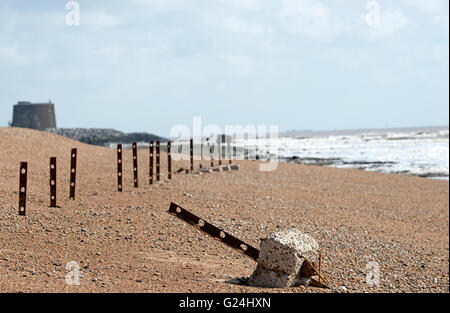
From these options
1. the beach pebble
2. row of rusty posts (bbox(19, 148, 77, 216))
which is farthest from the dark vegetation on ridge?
the beach pebble

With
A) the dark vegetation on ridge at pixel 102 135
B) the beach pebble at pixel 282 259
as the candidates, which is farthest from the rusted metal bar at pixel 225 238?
the dark vegetation on ridge at pixel 102 135

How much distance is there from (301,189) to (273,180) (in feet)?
6.98

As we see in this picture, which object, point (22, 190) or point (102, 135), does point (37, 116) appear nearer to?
point (102, 135)

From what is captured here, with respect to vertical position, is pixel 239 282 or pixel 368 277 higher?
pixel 239 282

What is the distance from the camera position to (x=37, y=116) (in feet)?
315

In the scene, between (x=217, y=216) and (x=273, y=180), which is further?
(x=273, y=180)

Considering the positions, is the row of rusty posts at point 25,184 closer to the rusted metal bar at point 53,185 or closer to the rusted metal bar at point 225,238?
the rusted metal bar at point 53,185

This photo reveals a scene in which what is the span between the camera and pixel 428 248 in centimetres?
1387

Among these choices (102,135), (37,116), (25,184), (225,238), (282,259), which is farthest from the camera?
(102,135)

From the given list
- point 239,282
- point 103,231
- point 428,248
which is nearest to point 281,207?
point 428,248

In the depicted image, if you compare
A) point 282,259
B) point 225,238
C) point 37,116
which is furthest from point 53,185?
point 37,116
